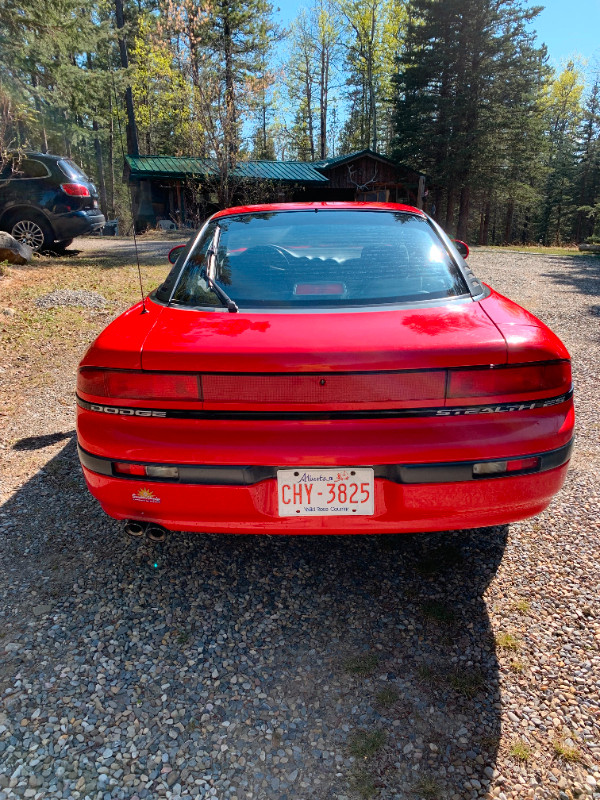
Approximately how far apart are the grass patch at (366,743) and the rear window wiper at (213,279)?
1.49m

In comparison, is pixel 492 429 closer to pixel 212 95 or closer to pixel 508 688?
pixel 508 688

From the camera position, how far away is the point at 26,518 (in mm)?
2691

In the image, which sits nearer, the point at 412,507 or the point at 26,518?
the point at 412,507

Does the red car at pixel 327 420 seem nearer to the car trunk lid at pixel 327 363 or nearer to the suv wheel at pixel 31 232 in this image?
the car trunk lid at pixel 327 363

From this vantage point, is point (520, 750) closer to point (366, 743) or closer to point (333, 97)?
point (366, 743)

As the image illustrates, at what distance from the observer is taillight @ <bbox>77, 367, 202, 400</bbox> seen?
1703 millimetres

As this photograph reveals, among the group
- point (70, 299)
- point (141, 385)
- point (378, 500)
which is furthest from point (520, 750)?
point (70, 299)

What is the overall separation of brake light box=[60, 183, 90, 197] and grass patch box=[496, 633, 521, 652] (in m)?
10.4

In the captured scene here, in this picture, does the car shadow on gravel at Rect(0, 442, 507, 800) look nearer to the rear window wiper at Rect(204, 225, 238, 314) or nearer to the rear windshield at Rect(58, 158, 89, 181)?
the rear window wiper at Rect(204, 225, 238, 314)

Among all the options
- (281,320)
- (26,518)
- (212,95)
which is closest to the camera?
(281,320)

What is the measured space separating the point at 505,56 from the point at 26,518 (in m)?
28.7

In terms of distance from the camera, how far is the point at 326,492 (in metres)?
1.72

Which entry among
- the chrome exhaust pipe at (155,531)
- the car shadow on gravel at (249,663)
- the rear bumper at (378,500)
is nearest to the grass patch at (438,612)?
the car shadow on gravel at (249,663)

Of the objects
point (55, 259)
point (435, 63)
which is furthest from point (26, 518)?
point (435, 63)
